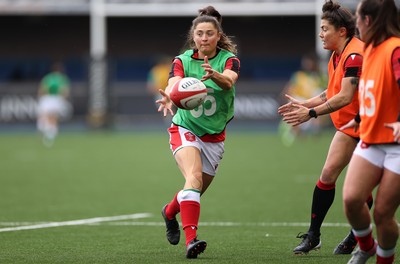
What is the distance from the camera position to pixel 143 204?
1327 cm

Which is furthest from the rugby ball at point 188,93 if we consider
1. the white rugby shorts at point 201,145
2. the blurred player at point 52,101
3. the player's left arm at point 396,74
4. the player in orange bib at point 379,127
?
the blurred player at point 52,101

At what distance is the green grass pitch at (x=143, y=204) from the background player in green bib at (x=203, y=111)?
721 mm

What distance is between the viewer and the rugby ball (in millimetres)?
8273

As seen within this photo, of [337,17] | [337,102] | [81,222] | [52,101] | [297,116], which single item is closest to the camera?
[297,116]

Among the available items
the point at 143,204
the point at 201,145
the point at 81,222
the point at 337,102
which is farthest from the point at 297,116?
the point at 143,204

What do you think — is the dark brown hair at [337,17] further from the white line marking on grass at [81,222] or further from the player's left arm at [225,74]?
the white line marking on grass at [81,222]

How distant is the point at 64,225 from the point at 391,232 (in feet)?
16.5

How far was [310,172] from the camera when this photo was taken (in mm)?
17734

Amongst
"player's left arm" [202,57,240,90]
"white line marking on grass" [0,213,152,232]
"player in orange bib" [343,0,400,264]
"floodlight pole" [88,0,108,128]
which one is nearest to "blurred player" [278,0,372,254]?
"player's left arm" [202,57,240,90]

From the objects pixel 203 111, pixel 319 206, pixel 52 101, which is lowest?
pixel 52 101

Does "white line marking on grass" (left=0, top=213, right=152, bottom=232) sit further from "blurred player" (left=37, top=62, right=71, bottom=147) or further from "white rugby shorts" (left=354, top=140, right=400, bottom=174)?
"blurred player" (left=37, top=62, right=71, bottom=147)

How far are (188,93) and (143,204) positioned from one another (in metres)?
5.23

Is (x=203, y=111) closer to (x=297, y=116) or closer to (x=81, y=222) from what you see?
(x=297, y=116)

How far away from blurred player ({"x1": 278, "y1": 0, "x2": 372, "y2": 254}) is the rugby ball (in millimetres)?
798
